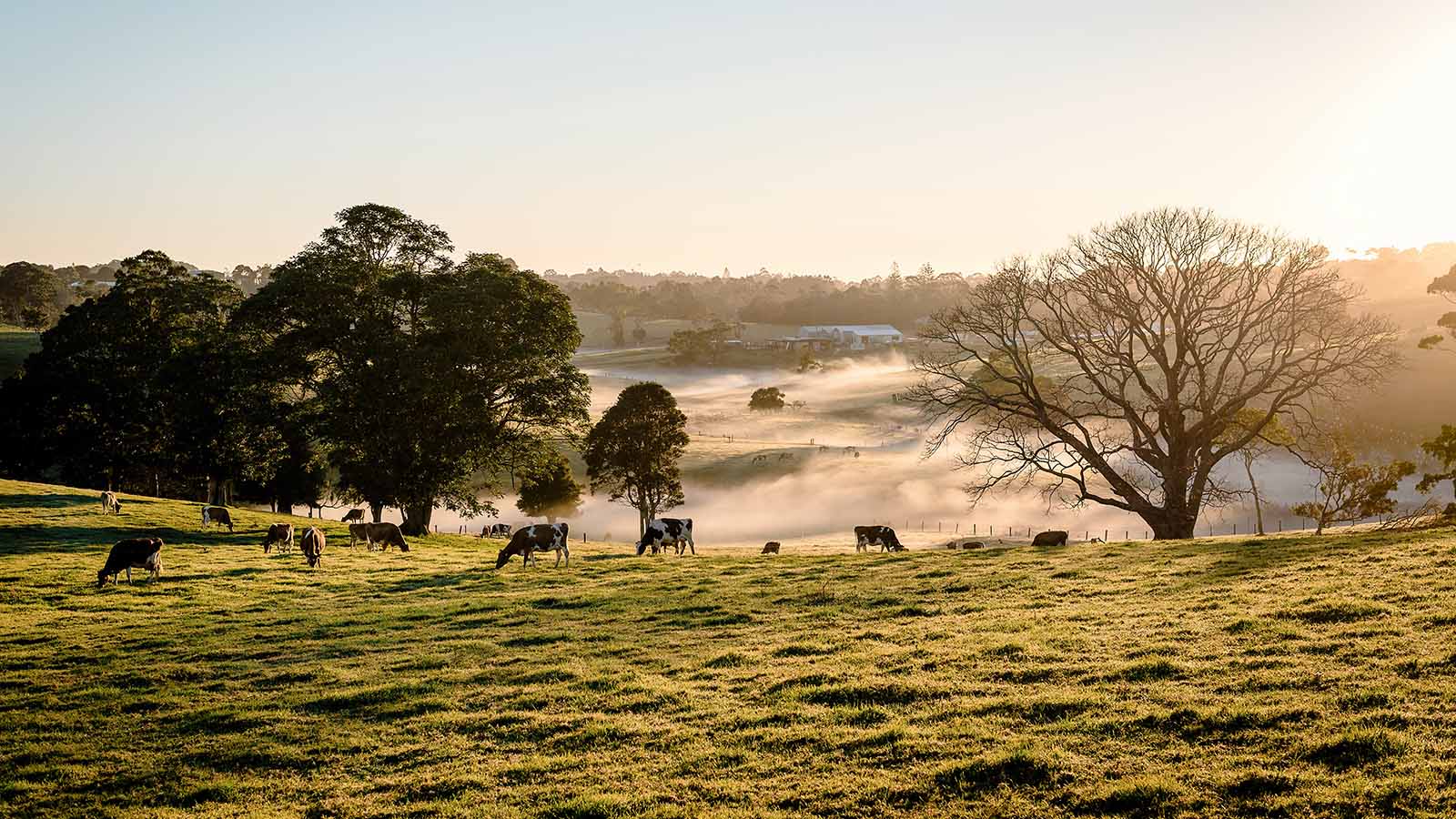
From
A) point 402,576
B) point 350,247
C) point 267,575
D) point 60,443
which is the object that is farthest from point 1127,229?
point 60,443

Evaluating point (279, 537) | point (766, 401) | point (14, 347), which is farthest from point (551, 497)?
point (14, 347)

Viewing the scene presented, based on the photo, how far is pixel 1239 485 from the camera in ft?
303

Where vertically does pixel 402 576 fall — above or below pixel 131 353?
below

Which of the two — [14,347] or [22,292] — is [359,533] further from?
[22,292]

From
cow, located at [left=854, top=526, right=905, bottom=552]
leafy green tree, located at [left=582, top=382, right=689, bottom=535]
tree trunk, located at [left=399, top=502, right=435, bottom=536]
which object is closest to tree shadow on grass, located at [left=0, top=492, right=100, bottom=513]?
tree trunk, located at [left=399, top=502, right=435, bottom=536]

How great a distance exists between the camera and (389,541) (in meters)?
39.1

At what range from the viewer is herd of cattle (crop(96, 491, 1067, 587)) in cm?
2828

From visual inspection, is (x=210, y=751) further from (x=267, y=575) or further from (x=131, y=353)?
(x=131, y=353)

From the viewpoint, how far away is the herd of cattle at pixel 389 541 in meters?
28.3

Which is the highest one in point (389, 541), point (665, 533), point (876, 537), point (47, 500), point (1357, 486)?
point (47, 500)

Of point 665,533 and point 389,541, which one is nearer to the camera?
point 665,533

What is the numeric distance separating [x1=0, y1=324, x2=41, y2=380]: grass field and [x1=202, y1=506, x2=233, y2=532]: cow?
76.9m

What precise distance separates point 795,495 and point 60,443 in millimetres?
56824

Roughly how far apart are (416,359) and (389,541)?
978 cm
